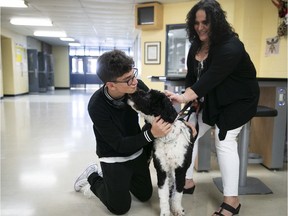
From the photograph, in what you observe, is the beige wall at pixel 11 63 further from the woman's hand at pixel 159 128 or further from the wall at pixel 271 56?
the woman's hand at pixel 159 128

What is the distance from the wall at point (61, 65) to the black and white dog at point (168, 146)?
15.2 meters

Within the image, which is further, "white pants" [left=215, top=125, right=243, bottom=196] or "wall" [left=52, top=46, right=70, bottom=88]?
→ "wall" [left=52, top=46, right=70, bottom=88]

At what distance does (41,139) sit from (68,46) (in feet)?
42.9

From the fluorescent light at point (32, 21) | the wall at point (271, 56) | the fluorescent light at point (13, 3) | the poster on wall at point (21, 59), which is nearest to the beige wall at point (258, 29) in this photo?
the wall at point (271, 56)

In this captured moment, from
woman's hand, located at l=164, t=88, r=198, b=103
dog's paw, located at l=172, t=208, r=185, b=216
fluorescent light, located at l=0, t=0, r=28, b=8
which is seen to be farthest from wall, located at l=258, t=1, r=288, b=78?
fluorescent light, located at l=0, t=0, r=28, b=8

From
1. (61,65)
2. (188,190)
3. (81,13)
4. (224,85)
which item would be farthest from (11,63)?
(224,85)

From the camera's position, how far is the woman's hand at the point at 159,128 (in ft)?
4.73

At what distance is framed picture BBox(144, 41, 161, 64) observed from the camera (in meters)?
6.28

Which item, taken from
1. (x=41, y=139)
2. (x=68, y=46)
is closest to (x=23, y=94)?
(x=68, y=46)

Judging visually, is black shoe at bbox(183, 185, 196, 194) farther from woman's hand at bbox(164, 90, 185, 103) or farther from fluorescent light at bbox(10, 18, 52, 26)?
fluorescent light at bbox(10, 18, 52, 26)

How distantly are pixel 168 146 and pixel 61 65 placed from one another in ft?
50.6

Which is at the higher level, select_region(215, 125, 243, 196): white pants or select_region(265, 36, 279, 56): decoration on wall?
select_region(265, 36, 279, 56): decoration on wall

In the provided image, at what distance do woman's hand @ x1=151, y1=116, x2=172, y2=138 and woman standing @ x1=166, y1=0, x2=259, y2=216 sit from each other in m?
0.17

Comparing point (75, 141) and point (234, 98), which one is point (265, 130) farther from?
point (75, 141)
